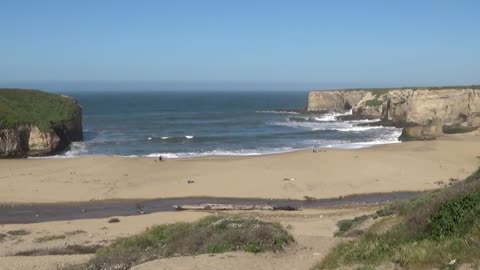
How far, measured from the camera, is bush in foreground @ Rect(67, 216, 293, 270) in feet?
38.8

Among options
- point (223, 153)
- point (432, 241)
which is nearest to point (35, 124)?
point (223, 153)

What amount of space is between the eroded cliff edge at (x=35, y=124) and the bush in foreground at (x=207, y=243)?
96.6ft

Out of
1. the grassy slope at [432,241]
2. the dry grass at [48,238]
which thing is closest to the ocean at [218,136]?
the dry grass at [48,238]

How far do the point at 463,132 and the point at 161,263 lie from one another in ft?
149

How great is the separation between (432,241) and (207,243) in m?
5.28

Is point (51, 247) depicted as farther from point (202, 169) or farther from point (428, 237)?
point (202, 169)

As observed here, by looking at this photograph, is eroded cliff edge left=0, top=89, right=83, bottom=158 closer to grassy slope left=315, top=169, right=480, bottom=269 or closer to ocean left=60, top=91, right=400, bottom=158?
ocean left=60, top=91, right=400, bottom=158

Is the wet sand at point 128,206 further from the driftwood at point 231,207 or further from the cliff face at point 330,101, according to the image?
the cliff face at point 330,101

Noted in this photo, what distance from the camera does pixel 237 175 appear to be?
30125mm

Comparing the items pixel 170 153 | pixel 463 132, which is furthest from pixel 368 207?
pixel 463 132

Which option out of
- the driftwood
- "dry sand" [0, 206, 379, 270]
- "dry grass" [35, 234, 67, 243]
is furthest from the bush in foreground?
the driftwood

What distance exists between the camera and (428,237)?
9.24 m

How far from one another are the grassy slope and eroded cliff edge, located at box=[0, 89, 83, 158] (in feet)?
114

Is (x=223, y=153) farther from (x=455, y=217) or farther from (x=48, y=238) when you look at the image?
(x=455, y=217)
